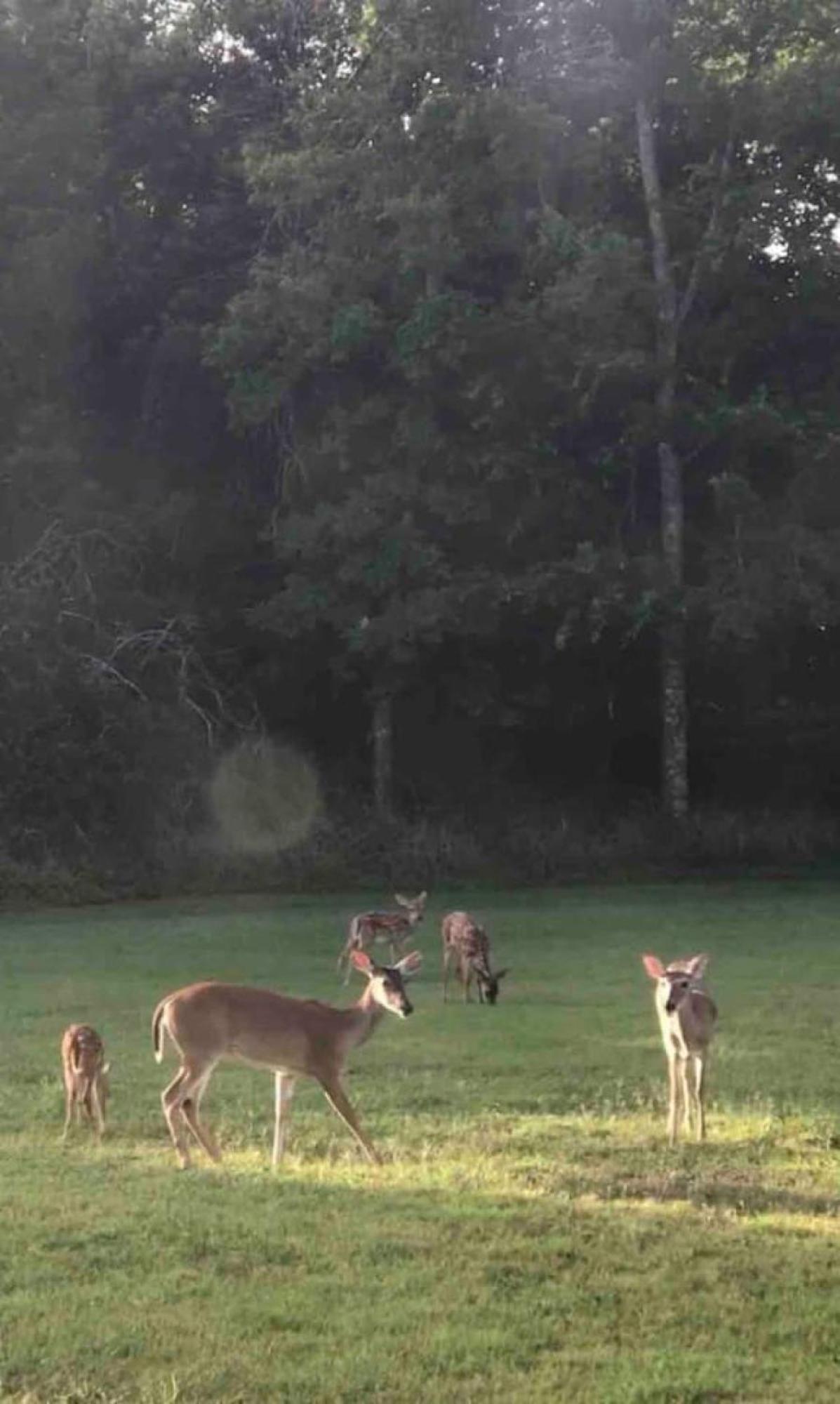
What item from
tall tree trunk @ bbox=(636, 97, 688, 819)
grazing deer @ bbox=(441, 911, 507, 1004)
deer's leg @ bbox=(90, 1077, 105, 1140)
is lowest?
deer's leg @ bbox=(90, 1077, 105, 1140)

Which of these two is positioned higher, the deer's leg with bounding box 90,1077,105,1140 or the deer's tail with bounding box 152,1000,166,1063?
the deer's tail with bounding box 152,1000,166,1063

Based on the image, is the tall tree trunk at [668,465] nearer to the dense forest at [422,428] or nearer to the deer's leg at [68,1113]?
the dense forest at [422,428]

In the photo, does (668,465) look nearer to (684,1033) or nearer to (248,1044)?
(684,1033)

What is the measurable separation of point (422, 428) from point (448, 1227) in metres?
24.3

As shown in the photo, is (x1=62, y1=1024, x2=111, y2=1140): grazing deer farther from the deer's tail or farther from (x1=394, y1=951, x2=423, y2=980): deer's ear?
(x1=394, y1=951, x2=423, y2=980): deer's ear

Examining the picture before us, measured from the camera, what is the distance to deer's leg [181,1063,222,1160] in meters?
9.32

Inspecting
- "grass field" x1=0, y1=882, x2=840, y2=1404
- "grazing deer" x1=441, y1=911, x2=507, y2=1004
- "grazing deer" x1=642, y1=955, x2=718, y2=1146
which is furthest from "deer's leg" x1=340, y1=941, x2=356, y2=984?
"grazing deer" x1=642, y1=955, x2=718, y2=1146

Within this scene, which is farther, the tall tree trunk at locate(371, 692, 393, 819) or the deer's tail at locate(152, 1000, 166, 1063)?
the tall tree trunk at locate(371, 692, 393, 819)

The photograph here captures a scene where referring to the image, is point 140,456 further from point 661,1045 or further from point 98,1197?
point 98,1197

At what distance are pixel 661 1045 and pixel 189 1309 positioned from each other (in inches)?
303

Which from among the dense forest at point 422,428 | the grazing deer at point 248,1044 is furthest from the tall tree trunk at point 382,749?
the grazing deer at point 248,1044

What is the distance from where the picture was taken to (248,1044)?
9.45 m

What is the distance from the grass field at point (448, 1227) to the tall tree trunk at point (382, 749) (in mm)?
16749

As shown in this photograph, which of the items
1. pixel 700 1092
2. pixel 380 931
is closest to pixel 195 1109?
pixel 700 1092
